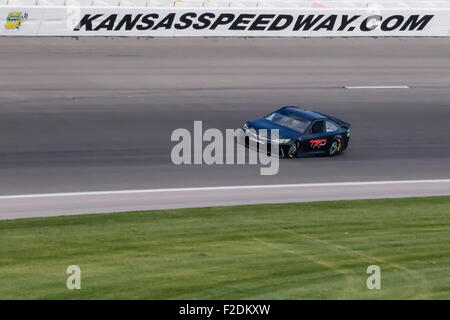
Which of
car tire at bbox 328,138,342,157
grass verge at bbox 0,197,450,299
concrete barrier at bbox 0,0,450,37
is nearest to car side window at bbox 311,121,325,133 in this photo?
car tire at bbox 328,138,342,157

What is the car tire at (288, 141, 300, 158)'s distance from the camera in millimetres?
25875

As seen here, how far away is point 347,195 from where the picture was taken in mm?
23422

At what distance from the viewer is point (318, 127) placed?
26.4m

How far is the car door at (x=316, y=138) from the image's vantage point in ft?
85.8

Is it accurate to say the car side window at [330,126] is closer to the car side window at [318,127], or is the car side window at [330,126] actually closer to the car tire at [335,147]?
the car side window at [318,127]

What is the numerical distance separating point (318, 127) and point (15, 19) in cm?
1476

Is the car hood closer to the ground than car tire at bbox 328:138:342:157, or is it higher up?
higher up

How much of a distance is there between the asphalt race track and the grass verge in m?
2.60

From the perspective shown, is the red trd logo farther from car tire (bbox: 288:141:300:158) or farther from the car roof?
the car roof

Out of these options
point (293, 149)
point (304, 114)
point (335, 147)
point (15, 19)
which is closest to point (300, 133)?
point (293, 149)

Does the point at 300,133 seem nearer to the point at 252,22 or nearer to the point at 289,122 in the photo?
the point at 289,122
